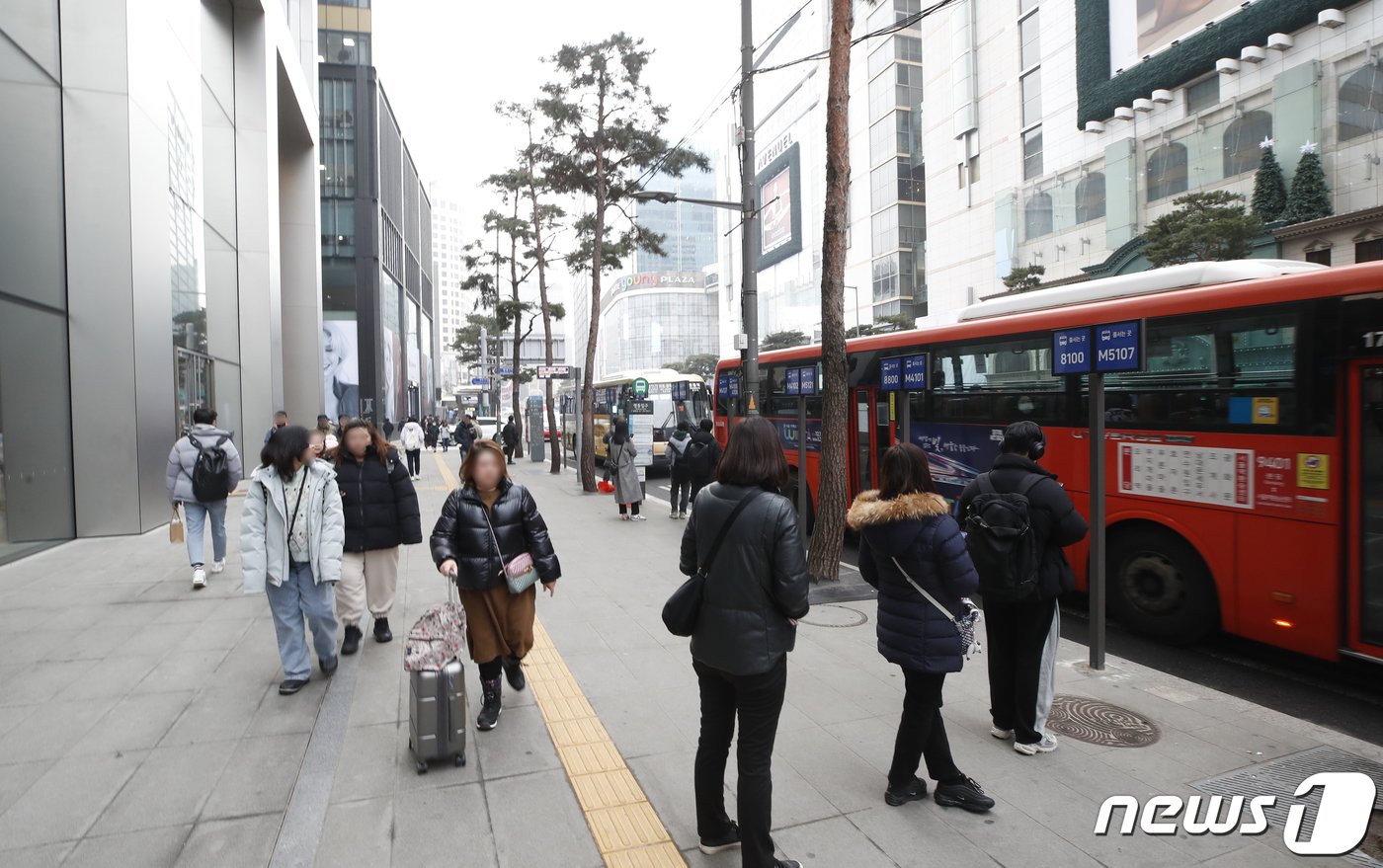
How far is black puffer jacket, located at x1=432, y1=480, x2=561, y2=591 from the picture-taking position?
4566 mm

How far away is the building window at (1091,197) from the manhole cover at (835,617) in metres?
36.8

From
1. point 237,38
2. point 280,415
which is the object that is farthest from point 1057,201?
point 280,415

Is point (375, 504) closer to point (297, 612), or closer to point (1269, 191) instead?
point (297, 612)

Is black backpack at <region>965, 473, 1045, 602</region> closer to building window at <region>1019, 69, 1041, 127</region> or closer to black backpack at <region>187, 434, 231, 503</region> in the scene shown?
black backpack at <region>187, 434, 231, 503</region>

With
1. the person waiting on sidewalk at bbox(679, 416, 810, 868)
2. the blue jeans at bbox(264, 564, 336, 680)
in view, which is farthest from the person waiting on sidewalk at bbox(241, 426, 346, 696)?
the person waiting on sidewalk at bbox(679, 416, 810, 868)

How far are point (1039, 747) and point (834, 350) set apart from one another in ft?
15.4

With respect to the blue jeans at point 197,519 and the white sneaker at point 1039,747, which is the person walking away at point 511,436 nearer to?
the blue jeans at point 197,519

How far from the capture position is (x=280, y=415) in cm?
1206

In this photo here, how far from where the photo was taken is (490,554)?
4605mm

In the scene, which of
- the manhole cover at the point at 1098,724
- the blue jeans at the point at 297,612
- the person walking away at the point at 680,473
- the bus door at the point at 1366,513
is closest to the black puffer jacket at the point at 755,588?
the manhole cover at the point at 1098,724

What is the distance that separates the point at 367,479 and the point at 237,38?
18.5 m

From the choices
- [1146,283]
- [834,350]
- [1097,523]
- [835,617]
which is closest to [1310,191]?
[1146,283]

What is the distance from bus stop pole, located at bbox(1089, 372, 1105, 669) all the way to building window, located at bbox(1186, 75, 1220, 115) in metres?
33.9

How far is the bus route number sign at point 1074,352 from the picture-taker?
575 cm
